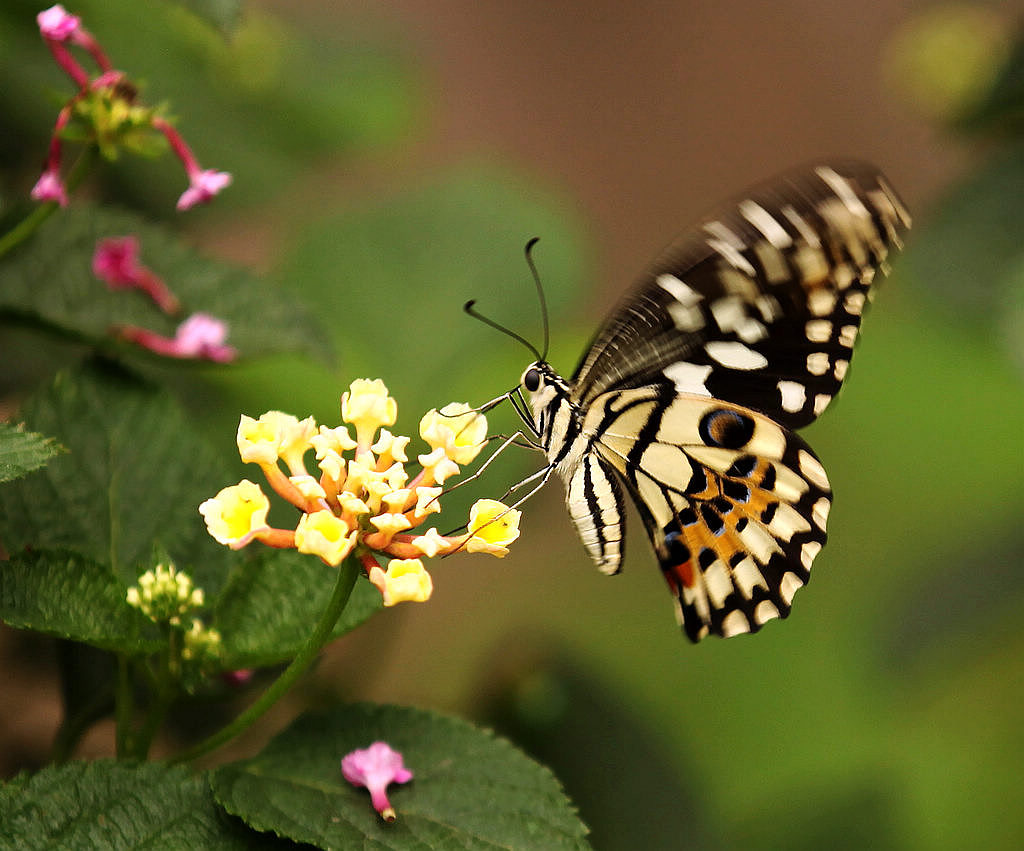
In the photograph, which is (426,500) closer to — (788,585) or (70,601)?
(70,601)

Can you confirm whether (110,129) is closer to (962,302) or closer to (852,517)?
(962,302)

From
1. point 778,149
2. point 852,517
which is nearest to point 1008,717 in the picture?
point 852,517

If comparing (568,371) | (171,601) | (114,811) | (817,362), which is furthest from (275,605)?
(568,371)

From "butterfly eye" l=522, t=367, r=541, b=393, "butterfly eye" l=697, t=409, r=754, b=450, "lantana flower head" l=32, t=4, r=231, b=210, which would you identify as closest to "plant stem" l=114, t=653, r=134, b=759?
"lantana flower head" l=32, t=4, r=231, b=210

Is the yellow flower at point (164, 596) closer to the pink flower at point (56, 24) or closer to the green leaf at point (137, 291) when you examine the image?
the green leaf at point (137, 291)

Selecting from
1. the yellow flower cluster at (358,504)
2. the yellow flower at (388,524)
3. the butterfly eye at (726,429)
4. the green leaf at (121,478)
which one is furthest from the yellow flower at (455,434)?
the butterfly eye at (726,429)

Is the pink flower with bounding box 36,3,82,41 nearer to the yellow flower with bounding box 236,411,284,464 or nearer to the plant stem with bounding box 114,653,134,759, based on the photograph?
the yellow flower with bounding box 236,411,284,464

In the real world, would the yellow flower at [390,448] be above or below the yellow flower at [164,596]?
above
